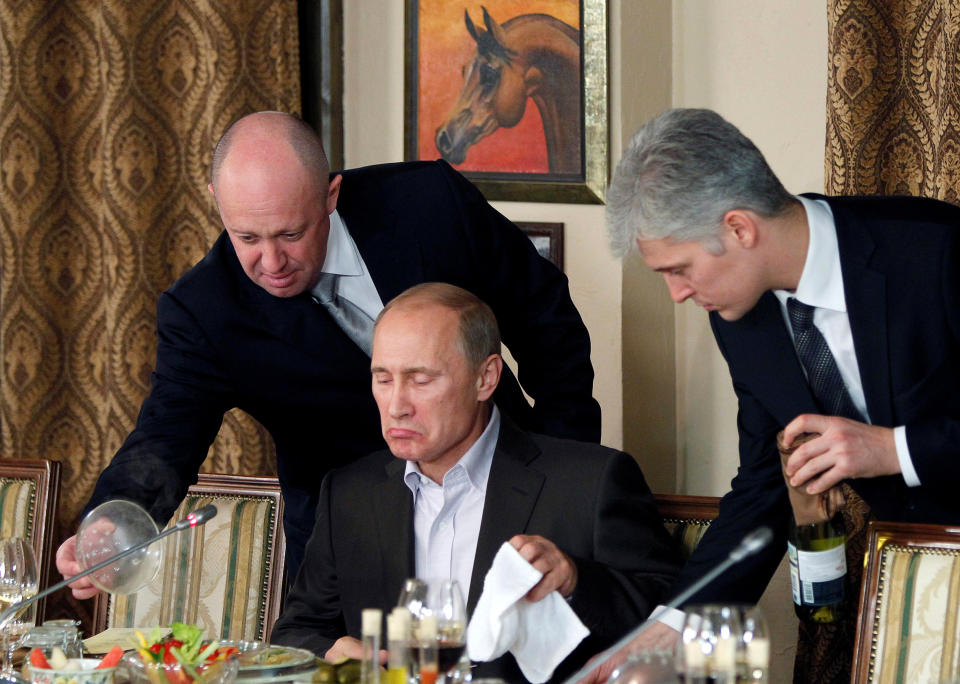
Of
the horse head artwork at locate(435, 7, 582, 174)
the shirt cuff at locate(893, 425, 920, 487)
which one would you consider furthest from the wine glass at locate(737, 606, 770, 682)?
the horse head artwork at locate(435, 7, 582, 174)

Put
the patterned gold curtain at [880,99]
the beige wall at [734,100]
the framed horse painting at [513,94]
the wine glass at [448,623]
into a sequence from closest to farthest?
the wine glass at [448,623] < the patterned gold curtain at [880,99] < the beige wall at [734,100] < the framed horse painting at [513,94]

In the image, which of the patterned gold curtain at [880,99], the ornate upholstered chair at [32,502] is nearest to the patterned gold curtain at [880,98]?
the patterned gold curtain at [880,99]

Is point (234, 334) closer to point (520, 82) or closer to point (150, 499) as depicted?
point (150, 499)

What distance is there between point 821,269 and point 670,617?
653 millimetres

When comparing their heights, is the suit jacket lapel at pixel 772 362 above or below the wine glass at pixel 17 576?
above

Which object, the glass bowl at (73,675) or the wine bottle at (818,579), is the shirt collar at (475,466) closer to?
the wine bottle at (818,579)

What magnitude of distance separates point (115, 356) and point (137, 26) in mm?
1014

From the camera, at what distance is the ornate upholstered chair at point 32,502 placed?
310 centimetres

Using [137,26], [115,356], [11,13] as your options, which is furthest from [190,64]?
[115,356]

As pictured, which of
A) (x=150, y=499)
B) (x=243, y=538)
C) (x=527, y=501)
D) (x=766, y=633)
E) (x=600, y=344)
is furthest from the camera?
(x=600, y=344)

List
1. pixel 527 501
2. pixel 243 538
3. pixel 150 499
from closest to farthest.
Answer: pixel 527 501 < pixel 150 499 < pixel 243 538

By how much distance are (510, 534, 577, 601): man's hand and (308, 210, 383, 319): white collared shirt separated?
94cm

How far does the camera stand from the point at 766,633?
1.62 meters

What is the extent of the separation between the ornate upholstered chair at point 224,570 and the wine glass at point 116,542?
908 mm
